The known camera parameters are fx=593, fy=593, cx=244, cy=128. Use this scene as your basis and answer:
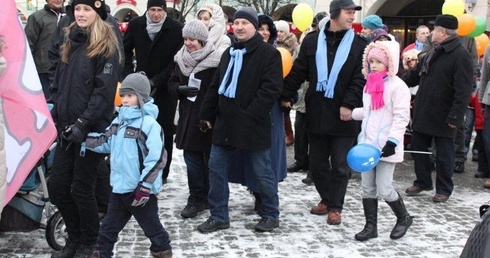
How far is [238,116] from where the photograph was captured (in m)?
5.17

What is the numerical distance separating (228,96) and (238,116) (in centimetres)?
20

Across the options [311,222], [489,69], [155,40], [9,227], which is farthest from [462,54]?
[9,227]

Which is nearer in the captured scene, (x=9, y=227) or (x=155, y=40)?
(x=9, y=227)

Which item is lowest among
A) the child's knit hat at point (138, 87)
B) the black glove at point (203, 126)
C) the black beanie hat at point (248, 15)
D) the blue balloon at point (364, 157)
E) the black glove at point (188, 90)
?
the blue balloon at point (364, 157)

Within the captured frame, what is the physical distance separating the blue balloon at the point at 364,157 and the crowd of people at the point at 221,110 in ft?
0.51

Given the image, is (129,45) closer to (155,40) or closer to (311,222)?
A: (155,40)

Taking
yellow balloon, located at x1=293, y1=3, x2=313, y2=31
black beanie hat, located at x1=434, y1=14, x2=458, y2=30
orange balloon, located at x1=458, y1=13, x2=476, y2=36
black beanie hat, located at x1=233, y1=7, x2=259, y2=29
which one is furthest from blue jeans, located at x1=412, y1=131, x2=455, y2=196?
yellow balloon, located at x1=293, y1=3, x2=313, y2=31

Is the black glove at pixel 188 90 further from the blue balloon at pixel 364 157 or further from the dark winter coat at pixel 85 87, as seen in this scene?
the blue balloon at pixel 364 157

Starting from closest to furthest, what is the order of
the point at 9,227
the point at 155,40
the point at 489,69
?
the point at 9,227 → the point at 155,40 → the point at 489,69

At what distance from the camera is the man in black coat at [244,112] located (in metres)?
5.14

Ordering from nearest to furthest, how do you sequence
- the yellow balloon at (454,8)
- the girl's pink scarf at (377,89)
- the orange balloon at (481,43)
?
the girl's pink scarf at (377,89) → the yellow balloon at (454,8) → the orange balloon at (481,43)

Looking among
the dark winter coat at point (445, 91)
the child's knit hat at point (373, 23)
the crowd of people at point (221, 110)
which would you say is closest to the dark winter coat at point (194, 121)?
the crowd of people at point (221, 110)

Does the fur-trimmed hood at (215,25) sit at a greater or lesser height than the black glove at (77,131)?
greater

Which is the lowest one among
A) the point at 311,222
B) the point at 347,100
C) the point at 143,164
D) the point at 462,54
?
the point at 311,222
